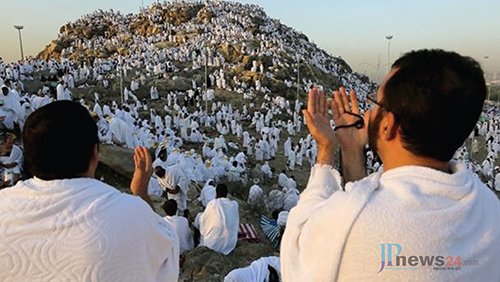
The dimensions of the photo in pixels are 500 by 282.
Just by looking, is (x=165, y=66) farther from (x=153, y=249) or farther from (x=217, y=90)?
(x=153, y=249)

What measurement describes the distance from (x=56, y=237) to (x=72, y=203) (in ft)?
0.36

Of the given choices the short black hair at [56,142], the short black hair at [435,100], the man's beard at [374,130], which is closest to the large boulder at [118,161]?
the short black hair at [56,142]

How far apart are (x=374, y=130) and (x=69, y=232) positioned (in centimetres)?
94

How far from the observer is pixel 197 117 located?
22484 mm

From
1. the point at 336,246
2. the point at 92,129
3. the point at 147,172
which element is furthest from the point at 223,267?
the point at 336,246

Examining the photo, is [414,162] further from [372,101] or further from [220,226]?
[220,226]

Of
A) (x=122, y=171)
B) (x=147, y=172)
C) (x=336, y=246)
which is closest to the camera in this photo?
(x=336, y=246)

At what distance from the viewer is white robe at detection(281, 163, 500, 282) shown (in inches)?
40.8

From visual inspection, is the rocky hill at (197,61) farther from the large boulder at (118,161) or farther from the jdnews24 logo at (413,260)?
the jdnews24 logo at (413,260)

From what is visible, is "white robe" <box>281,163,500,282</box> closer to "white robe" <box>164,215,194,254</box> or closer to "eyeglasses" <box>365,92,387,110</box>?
"eyeglasses" <box>365,92,387,110</box>

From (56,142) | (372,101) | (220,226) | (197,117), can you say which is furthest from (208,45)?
(372,101)

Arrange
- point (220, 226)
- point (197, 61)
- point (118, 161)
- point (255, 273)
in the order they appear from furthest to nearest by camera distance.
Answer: point (197, 61)
point (118, 161)
point (220, 226)
point (255, 273)

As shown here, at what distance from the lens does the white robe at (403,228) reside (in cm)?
104

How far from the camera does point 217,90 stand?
102 ft
